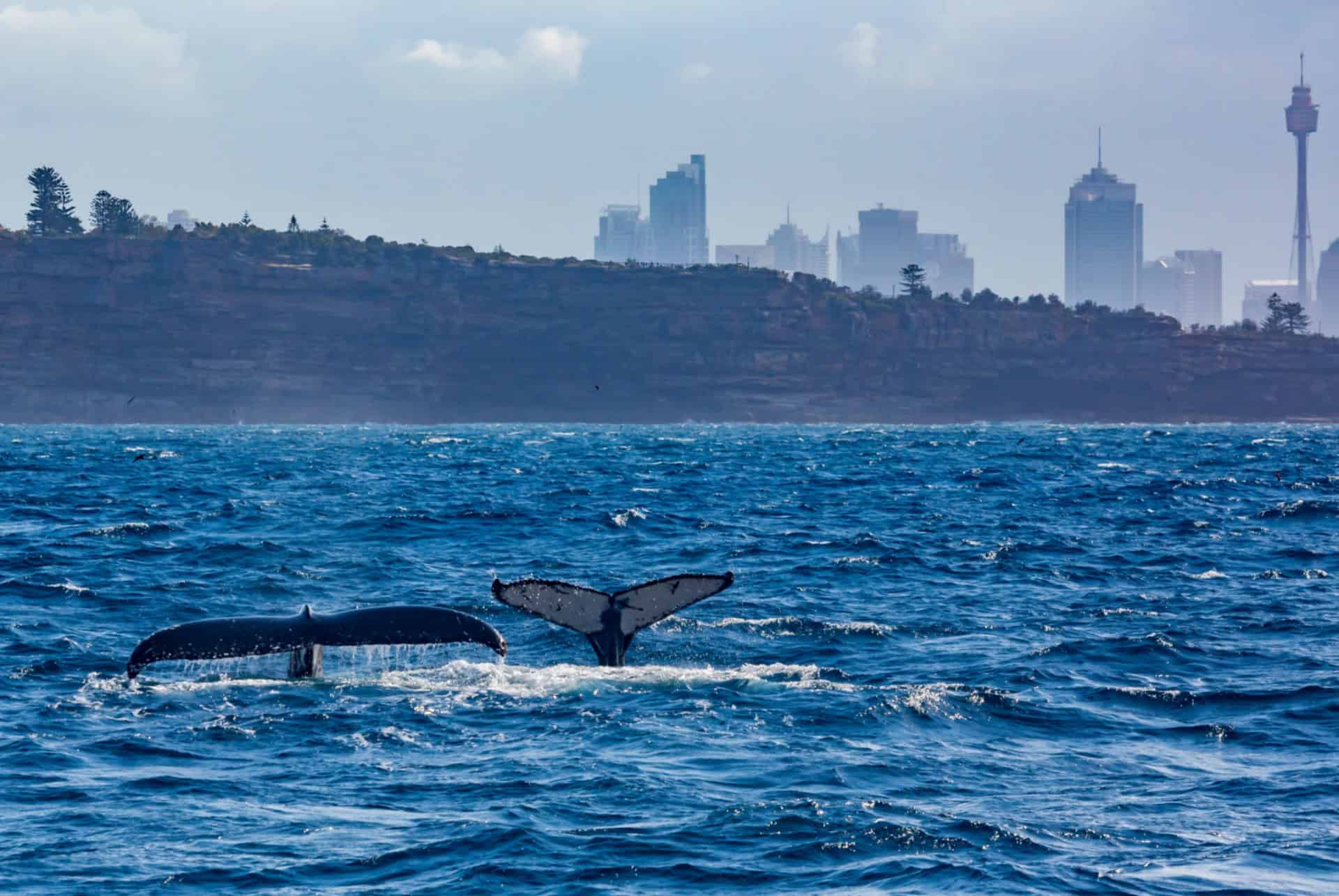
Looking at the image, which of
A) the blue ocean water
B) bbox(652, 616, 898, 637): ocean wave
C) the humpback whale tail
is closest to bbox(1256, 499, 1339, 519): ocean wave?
the blue ocean water

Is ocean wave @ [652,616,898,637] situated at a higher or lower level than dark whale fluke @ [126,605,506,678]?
lower

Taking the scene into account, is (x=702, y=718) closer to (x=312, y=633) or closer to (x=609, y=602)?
(x=609, y=602)

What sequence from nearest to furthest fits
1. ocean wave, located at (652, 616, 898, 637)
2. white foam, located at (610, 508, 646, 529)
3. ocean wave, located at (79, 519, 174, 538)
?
ocean wave, located at (652, 616, 898, 637) < ocean wave, located at (79, 519, 174, 538) < white foam, located at (610, 508, 646, 529)

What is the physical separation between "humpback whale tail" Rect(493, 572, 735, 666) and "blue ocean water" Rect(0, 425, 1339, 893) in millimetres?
660

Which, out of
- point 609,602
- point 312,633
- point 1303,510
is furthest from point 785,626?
point 1303,510

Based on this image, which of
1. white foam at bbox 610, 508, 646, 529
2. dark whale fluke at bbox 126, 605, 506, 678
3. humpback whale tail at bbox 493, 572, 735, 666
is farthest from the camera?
white foam at bbox 610, 508, 646, 529

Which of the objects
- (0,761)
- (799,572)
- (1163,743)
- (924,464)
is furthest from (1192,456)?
(0,761)

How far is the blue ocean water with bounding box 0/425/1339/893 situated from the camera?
1280cm

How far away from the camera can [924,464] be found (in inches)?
2985

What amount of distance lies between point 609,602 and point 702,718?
1934mm

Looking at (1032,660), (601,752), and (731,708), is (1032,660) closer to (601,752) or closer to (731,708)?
(731,708)

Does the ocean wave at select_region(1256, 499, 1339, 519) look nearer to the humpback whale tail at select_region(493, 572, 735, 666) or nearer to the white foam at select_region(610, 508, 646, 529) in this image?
the white foam at select_region(610, 508, 646, 529)

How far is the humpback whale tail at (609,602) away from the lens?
18.0m

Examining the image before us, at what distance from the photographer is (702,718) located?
17875mm
